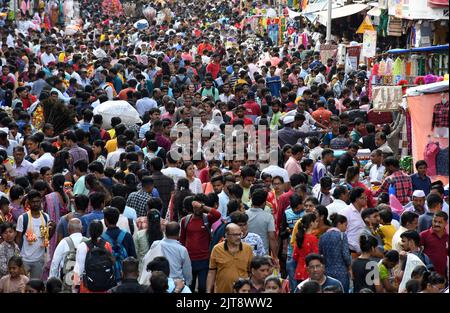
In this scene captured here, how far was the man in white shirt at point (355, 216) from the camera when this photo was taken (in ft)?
38.2

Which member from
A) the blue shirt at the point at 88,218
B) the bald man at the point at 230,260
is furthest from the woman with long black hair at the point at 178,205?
the bald man at the point at 230,260

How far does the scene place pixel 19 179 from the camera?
13.0m

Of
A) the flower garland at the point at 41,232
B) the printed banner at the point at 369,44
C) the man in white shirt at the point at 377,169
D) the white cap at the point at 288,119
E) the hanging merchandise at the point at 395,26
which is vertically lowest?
the flower garland at the point at 41,232

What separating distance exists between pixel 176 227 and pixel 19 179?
2.77 m

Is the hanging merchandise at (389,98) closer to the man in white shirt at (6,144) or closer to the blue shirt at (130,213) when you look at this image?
the man in white shirt at (6,144)

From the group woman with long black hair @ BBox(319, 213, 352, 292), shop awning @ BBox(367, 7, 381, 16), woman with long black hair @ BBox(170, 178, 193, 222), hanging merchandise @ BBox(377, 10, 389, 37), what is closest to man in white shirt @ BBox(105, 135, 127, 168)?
woman with long black hair @ BBox(170, 178, 193, 222)

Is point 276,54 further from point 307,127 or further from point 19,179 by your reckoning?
point 19,179

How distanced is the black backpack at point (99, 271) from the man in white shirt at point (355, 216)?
257cm

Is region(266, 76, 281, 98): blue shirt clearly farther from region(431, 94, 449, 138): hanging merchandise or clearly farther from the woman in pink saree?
the woman in pink saree

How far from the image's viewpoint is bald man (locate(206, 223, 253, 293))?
10.6m

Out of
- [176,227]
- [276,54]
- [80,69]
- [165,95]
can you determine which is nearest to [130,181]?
[176,227]

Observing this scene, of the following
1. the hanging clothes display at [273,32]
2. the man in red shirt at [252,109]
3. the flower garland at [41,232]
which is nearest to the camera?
the flower garland at [41,232]

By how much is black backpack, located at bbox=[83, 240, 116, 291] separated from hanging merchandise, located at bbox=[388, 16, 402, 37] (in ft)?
60.7

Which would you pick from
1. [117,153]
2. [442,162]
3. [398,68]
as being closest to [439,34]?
[398,68]
